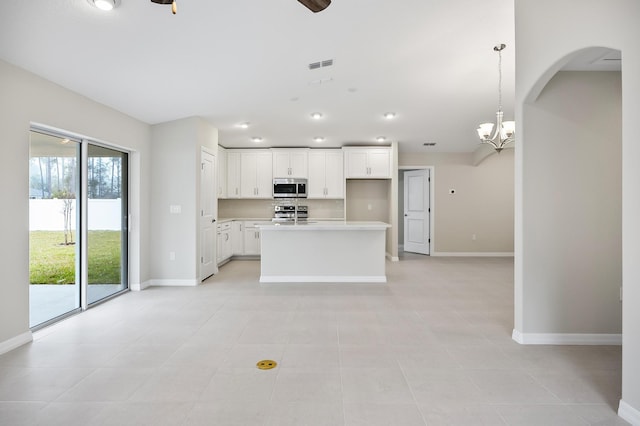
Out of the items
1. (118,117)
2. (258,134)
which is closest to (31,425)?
(118,117)

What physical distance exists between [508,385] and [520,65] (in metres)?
2.71

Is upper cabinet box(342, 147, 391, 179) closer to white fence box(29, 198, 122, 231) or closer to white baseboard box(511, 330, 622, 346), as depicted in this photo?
white fence box(29, 198, 122, 231)

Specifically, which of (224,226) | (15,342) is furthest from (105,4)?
(224,226)

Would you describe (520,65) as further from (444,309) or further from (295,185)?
(295,185)

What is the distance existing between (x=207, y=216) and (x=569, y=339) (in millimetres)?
5131

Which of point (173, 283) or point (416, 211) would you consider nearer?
point (173, 283)

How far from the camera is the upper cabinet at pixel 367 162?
7602mm

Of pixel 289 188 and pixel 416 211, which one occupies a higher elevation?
pixel 289 188

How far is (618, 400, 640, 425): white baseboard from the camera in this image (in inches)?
75.4

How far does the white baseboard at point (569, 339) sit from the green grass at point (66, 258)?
4844 millimetres

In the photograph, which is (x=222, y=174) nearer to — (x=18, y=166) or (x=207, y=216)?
(x=207, y=216)

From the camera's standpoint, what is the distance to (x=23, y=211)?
309cm

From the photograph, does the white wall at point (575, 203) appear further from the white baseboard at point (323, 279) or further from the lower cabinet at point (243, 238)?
the lower cabinet at point (243, 238)

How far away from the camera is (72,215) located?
3.98 meters
